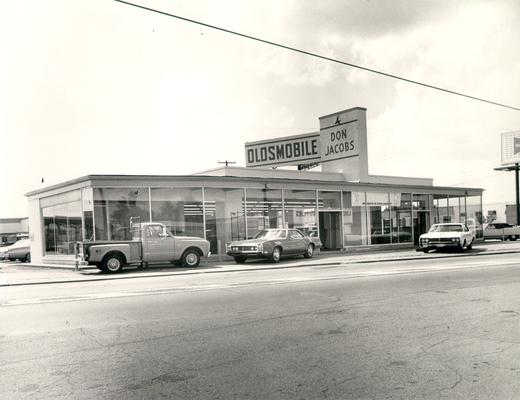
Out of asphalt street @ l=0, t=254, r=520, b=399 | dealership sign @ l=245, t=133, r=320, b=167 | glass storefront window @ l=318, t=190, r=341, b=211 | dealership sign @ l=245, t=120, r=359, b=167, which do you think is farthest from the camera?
dealership sign @ l=245, t=133, r=320, b=167

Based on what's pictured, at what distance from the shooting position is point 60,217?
2409 centimetres

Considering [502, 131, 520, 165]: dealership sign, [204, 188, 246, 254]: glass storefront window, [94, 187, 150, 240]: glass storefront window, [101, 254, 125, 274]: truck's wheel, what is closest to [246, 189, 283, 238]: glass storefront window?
[204, 188, 246, 254]: glass storefront window

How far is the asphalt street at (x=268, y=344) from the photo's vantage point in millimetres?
4836

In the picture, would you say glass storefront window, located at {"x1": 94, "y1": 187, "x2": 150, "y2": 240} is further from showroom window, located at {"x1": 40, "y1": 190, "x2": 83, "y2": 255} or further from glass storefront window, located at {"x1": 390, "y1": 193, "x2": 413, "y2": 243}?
glass storefront window, located at {"x1": 390, "y1": 193, "x2": 413, "y2": 243}

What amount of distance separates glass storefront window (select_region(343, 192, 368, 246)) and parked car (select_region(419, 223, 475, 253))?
4.08 metres

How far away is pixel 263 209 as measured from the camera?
25672 millimetres

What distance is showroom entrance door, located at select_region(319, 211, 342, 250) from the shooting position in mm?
28422

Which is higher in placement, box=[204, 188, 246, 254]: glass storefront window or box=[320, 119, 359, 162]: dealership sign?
box=[320, 119, 359, 162]: dealership sign

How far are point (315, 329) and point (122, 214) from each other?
A: 16035 millimetres

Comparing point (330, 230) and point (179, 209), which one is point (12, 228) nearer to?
point (179, 209)

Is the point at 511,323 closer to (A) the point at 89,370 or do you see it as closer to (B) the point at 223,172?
(A) the point at 89,370

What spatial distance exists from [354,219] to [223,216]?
28.0 feet

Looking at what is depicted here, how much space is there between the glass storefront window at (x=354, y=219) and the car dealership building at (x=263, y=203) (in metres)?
0.06

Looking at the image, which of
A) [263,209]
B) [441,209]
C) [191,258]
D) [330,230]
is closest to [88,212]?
[191,258]
